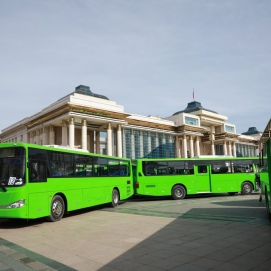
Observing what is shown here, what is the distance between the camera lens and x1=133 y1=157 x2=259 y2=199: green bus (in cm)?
1747

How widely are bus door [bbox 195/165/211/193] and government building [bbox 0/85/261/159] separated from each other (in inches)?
905

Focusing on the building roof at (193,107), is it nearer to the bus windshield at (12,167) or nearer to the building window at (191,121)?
the building window at (191,121)

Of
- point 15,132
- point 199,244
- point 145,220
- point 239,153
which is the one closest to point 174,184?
point 145,220

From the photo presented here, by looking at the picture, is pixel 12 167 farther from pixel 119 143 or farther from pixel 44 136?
pixel 44 136

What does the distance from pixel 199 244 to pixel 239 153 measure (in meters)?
76.5

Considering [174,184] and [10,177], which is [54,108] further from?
[10,177]

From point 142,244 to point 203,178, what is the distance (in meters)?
12.6

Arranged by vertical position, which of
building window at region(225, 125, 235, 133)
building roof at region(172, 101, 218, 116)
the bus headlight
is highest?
building roof at region(172, 101, 218, 116)

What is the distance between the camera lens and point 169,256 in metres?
5.52

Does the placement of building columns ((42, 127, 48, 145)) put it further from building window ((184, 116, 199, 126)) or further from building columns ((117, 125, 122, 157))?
building window ((184, 116, 199, 126))

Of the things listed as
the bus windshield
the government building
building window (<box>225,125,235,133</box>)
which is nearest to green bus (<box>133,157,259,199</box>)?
the bus windshield

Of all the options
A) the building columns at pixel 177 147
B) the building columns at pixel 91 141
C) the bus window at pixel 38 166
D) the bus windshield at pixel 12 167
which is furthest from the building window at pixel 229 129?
the bus windshield at pixel 12 167

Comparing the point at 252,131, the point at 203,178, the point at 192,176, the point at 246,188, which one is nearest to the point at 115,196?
the point at 192,176

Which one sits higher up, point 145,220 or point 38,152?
point 38,152
